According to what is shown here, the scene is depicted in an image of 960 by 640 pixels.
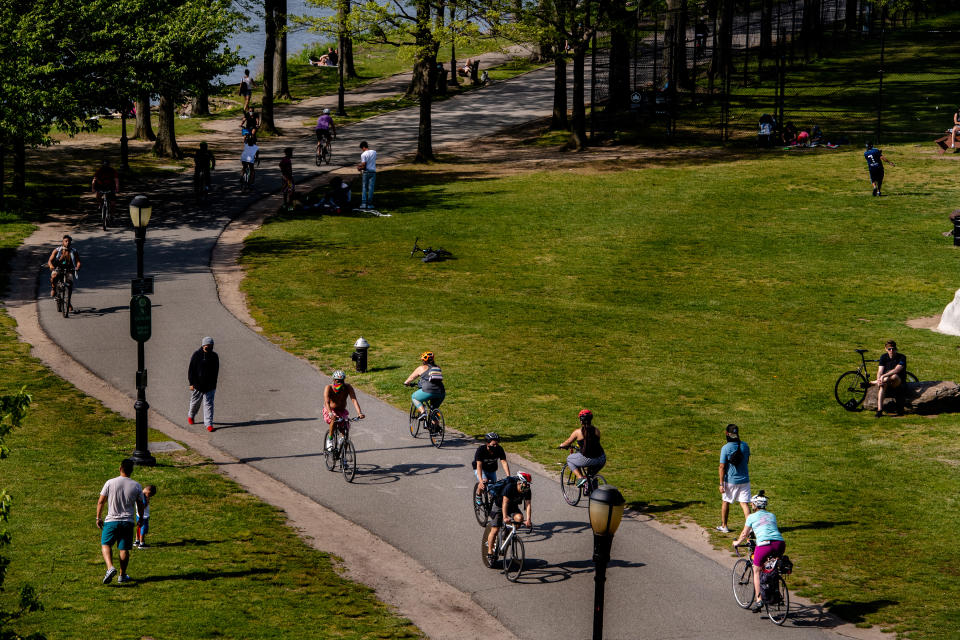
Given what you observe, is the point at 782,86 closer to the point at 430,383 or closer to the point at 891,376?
the point at 891,376

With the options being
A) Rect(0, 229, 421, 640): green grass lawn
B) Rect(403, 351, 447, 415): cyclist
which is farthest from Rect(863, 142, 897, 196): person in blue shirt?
Rect(0, 229, 421, 640): green grass lawn

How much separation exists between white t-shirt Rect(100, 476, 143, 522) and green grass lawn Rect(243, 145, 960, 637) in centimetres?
749

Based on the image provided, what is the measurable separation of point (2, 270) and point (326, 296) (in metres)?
9.53

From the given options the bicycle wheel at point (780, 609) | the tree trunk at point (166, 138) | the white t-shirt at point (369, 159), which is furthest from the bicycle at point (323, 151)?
the bicycle wheel at point (780, 609)

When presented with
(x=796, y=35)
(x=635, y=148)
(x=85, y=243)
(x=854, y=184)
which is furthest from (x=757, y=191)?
(x=796, y=35)

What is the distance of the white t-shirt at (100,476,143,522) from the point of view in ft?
46.6

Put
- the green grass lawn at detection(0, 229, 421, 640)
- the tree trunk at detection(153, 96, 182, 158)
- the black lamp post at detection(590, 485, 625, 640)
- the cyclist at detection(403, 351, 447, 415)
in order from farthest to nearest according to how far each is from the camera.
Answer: the tree trunk at detection(153, 96, 182, 158)
the cyclist at detection(403, 351, 447, 415)
the green grass lawn at detection(0, 229, 421, 640)
the black lamp post at detection(590, 485, 625, 640)

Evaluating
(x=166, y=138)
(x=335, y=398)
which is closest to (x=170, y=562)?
(x=335, y=398)

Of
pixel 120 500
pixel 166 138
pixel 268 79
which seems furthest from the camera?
pixel 268 79

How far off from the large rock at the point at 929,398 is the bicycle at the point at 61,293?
1933 centimetres

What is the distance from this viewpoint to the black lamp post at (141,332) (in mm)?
18484

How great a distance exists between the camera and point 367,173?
125 ft

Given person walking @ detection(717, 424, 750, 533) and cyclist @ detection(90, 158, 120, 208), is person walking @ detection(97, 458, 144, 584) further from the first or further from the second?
cyclist @ detection(90, 158, 120, 208)

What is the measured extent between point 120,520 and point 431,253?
19679mm
